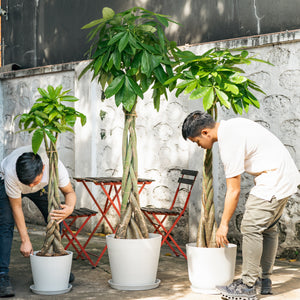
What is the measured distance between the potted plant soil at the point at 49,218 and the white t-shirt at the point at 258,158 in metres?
1.40

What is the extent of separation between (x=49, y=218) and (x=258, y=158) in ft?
6.18

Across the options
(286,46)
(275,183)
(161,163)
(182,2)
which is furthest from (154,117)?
(275,183)

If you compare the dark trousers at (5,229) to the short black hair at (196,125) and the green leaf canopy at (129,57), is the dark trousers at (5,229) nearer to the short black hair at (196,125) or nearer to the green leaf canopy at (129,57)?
the green leaf canopy at (129,57)

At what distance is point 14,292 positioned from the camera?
4.57m

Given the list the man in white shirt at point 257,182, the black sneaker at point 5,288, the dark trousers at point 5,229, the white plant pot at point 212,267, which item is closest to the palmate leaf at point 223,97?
the man in white shirt at point 257,182

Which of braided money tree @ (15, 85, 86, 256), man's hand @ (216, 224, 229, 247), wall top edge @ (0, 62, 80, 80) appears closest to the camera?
man's hand @ (216, 224, 229, 247)

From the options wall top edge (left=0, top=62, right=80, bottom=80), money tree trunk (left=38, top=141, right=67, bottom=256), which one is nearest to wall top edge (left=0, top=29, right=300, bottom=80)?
wall top edge (left=0, top=62, right=80, bottom=80)

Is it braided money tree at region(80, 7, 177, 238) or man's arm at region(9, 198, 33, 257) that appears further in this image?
braided money tree at region(80, 7, 177, 238)

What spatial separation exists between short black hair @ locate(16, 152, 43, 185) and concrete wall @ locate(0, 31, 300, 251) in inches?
91.7

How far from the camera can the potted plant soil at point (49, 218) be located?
4531 millimetres

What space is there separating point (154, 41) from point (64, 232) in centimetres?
221

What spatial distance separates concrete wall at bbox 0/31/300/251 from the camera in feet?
19.0

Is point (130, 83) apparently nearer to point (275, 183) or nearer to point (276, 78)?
point (275, 183)

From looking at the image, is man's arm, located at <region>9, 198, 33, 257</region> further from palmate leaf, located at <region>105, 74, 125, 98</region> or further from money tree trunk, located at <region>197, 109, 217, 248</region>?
money tree trunk, located at <region>197, 109, 217, 248</region>
